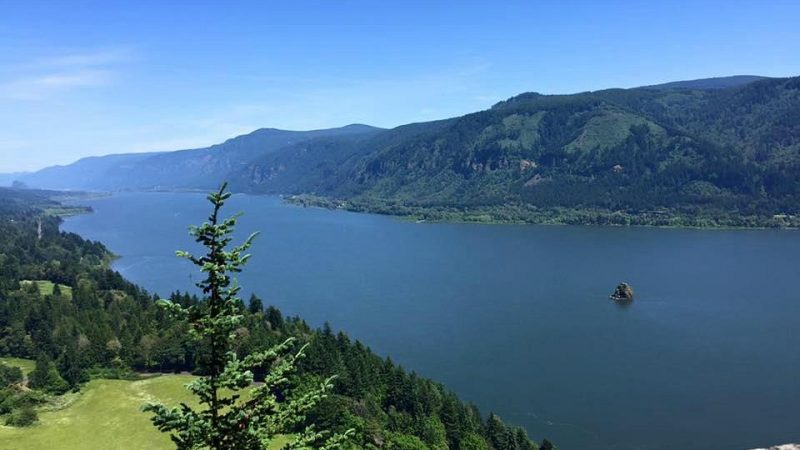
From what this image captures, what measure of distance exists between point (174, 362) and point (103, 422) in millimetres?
18900

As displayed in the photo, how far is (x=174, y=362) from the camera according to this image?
287 ft

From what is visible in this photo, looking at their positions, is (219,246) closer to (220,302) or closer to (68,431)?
(220,302)

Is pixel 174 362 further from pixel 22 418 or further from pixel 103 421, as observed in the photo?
pixel 22 418

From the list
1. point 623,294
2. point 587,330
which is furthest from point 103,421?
point 623,294

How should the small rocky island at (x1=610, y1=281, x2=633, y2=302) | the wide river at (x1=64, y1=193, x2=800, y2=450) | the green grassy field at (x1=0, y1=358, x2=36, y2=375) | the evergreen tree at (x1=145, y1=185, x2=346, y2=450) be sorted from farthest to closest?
the small rocky island at (x1=610, y1=281, x2=633, y2=302), the green grassy field at (x1=0, y1=358, x2=36, y2=375), the wide river at (x1=64, y1=193, x2=800, y2=450), the evergreen tree at (x1=145, y1=185, x2=346, y2=450)

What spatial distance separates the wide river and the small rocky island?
10.6 ft

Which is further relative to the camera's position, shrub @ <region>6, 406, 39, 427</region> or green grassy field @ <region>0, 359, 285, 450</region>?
shrub @ <region>6, 406, 39, 427</region>

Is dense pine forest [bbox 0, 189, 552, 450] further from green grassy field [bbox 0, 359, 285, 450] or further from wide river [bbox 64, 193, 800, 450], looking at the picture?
wide river [bbox 64, 193, 800, 450]

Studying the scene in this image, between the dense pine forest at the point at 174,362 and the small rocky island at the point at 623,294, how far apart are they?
230ft

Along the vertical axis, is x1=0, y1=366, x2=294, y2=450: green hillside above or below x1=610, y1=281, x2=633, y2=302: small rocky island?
above

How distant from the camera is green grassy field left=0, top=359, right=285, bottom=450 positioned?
62812 mm

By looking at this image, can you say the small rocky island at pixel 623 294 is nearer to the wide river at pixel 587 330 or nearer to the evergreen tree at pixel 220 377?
the wide river at pixel 587 330

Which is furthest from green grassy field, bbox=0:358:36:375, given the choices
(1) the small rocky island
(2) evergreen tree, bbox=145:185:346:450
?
(1) the small rocky island

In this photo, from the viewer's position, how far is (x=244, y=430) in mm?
11922
